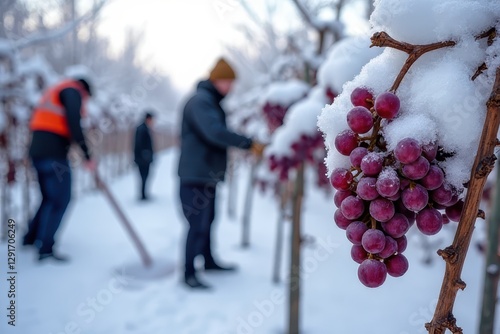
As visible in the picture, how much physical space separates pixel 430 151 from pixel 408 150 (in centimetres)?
8

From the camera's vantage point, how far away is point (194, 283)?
2963mm

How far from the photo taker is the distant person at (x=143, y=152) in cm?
729

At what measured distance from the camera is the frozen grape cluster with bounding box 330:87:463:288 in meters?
0.61

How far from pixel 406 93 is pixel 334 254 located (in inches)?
136

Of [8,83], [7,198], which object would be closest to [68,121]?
[8,83]

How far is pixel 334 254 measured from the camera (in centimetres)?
392

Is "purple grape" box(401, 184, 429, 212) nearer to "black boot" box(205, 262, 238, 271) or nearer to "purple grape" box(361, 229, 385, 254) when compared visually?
"purple grape" box(361, 229, 385, 254)

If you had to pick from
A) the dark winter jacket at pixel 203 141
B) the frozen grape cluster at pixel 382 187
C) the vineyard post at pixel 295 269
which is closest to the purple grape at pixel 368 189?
the frozen grape cluster at pixel 382 187

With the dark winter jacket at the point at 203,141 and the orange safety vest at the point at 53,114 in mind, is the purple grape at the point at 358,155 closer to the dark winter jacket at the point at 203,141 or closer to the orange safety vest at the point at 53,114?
the dark winter jacket at the point at 203,141

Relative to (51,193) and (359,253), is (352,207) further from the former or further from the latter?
(51,193)

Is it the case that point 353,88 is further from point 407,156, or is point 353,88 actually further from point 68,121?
point 68,121

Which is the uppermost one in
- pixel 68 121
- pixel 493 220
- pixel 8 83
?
pixel 8 83

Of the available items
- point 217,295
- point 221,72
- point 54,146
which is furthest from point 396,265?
point 54,146

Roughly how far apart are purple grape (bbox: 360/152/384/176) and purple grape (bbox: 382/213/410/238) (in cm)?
10
